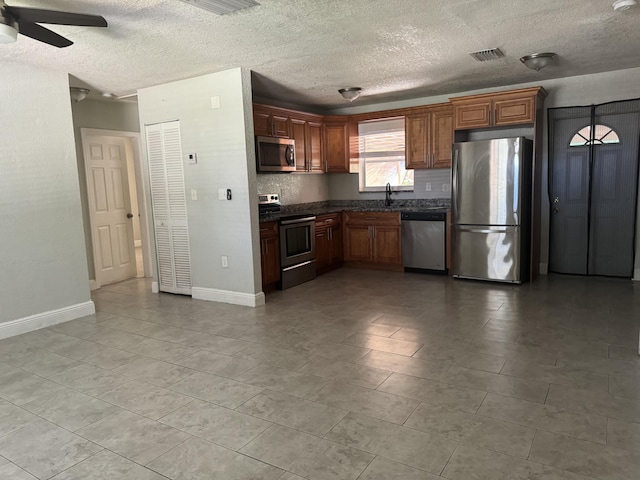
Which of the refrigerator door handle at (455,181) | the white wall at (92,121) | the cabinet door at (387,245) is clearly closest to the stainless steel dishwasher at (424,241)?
the cabinet door at (387,245)

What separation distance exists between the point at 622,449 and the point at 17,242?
4731mm

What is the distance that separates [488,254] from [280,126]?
120 inches

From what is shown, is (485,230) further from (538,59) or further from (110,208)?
(110,208)

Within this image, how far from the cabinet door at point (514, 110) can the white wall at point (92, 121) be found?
488 cm

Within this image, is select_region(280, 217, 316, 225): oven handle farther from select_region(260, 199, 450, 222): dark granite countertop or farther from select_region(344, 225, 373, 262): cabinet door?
select_region(344, 225, 373, 262): cabinet door

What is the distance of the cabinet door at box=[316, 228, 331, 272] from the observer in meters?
6.16

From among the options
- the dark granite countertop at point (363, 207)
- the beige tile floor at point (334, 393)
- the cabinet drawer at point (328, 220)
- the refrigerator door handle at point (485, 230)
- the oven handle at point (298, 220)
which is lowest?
the beige tile floor at point (334, 393)

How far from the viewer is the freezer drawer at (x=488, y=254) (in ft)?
17.2

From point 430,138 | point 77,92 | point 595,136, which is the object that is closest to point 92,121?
point 77,92

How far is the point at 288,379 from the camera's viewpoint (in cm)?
299

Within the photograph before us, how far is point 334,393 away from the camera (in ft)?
9.08

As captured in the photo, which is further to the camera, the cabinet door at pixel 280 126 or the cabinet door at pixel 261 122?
the cabinet door at pixel 280 126

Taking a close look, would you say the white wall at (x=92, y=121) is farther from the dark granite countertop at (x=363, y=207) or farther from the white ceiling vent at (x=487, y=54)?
the white ceiling vent at (x=487, y=54)

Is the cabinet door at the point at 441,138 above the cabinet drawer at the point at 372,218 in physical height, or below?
above
